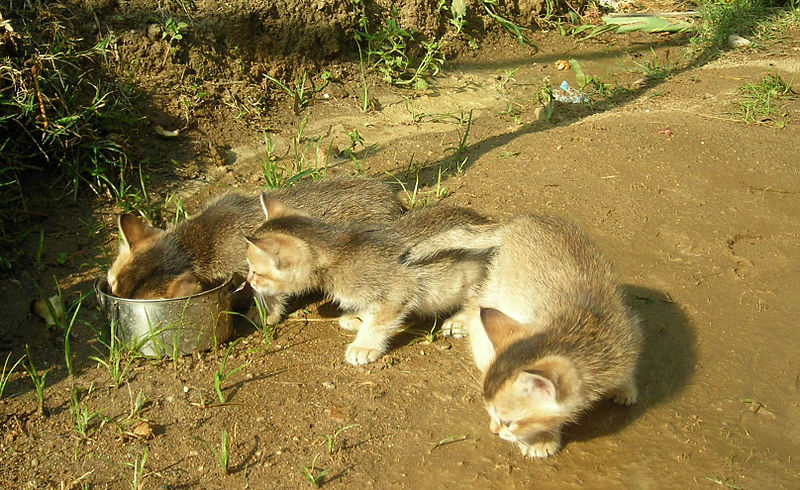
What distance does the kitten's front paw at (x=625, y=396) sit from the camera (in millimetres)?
4180

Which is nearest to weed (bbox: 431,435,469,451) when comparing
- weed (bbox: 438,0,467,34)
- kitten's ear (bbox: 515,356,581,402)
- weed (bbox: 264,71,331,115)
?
kitten's ear (bbox: 515,356,581,402)

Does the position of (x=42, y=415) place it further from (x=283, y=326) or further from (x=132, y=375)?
(x=283, y=326)

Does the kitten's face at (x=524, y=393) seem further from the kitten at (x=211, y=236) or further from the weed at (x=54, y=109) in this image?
the weed at (x=54, y=109)

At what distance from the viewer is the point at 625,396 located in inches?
166

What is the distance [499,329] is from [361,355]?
101 cm

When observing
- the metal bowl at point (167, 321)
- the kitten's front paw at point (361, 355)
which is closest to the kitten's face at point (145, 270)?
the metal bowl at point (167, 321)

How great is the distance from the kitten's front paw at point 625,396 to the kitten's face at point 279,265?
76.2 inches

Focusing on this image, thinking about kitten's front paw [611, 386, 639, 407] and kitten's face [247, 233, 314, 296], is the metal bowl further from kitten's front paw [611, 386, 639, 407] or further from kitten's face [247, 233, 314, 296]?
kitten's front paw [611, 386, 639, 407]

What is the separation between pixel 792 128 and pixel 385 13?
4.47 metres

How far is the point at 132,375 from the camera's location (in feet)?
14.5

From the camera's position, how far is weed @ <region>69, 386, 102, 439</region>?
3.97m

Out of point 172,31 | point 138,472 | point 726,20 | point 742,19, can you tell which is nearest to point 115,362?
point 138,472

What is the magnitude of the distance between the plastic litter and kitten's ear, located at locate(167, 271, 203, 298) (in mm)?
5147

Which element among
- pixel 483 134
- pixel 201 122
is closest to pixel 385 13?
pixel 483 134
